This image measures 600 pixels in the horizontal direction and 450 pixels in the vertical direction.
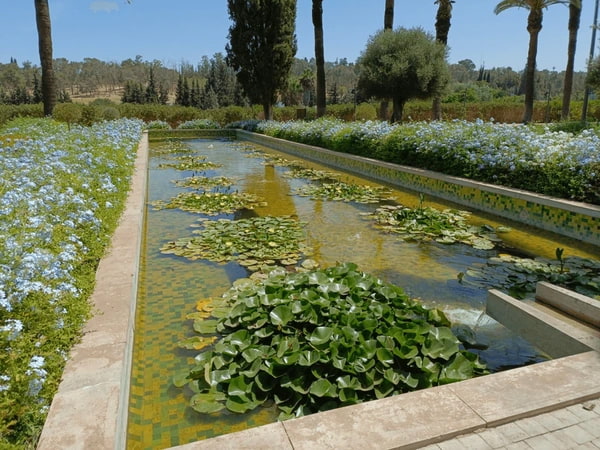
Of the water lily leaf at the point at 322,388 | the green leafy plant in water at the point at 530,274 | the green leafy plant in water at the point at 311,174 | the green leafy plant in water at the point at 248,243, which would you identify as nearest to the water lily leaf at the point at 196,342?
the water lily leaf at the point at 322,388

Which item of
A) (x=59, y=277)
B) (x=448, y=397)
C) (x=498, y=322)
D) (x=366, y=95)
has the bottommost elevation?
(x=498, y=322)

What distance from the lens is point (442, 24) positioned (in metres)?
16.3

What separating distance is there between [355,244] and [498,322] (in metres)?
2.06

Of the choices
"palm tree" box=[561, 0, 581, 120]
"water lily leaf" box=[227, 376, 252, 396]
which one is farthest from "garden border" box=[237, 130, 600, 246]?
"palm tree" box=[561, 0, 581, 120]

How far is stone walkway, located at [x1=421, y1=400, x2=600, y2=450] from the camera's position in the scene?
5.29 ft

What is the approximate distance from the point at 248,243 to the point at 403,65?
12261 mm

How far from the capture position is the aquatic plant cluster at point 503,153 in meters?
5.59

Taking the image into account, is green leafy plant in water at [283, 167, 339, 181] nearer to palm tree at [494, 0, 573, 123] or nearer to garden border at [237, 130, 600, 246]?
garden border at [237, 130, 600, 246]

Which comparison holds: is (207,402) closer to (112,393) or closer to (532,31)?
(112,393)

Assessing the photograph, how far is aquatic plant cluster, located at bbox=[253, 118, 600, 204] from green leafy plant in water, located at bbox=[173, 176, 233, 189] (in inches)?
146

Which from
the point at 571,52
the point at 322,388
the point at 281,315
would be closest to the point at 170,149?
the point at 281,315

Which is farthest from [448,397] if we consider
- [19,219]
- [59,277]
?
[19,219]

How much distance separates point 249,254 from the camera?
14.7ft

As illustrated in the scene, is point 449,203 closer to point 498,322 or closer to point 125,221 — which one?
point 498,322
